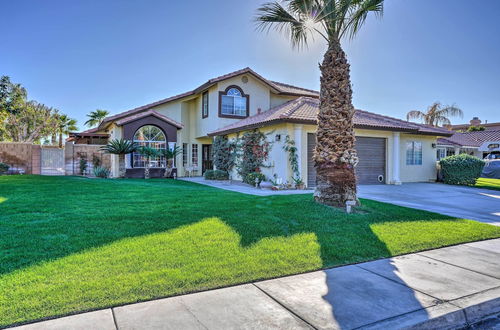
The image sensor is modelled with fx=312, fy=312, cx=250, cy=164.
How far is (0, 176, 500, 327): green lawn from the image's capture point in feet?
12.4

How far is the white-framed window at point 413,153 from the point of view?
61.5 feet

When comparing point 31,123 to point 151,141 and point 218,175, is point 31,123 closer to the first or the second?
point 151,141

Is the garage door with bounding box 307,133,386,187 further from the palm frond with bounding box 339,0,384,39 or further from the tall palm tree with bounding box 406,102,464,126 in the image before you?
the tall palm tree with bounding box 406,102,464,126

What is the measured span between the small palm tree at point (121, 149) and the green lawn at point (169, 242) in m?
9.32

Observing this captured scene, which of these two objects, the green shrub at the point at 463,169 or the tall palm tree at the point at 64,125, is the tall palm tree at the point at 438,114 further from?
the tall palm tree at the point at 64,125

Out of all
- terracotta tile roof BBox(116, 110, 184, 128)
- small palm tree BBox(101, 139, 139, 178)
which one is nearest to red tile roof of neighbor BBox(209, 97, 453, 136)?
terracotta tile roof BBox(116, 110, 184, 128)

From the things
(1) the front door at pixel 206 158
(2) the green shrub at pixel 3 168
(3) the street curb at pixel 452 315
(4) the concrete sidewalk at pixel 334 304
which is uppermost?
(1) the front door at pixel 206 158

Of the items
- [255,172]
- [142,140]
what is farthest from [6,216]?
[142,140]

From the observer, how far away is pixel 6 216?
23.4ft

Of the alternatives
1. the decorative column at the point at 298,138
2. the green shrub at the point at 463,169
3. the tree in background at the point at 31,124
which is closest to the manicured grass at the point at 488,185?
the green shrub at the point at 463,169

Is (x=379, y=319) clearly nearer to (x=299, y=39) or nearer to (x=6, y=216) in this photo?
(x=6, y=216)

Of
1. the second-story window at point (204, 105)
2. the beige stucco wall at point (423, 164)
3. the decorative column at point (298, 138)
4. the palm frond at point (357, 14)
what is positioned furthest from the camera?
the second-story window at point (204, 105)

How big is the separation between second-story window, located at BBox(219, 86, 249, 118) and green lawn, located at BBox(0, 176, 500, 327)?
1241 cm

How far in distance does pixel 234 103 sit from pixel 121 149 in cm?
799
